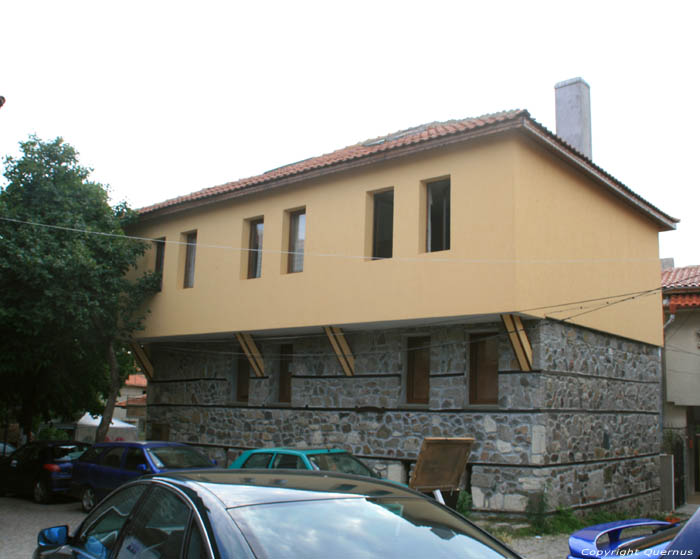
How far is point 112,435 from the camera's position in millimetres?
31109

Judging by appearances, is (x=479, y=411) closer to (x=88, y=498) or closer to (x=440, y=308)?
(x=440, y=308)

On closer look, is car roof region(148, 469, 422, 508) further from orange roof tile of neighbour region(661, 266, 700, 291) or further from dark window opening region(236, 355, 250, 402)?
orange roof tile of neighbour region(661, 266, 700, 291)

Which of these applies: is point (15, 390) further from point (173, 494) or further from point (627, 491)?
point (173, 494)

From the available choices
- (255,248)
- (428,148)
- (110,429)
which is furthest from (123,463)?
(110,429)

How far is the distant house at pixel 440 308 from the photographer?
1271 centimetres

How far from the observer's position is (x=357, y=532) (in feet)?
10.9

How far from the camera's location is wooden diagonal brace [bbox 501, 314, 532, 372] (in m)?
12.5

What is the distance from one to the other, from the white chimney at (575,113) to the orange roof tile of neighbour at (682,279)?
15.1 ft

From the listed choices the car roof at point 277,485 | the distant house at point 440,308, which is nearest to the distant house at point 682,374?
the distant house at point 440,308

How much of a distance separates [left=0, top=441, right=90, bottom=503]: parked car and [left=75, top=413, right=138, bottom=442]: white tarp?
39.6 ft

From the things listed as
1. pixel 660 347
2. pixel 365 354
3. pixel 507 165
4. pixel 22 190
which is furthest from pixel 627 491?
pixel 22 190

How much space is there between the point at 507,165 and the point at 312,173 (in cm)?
454

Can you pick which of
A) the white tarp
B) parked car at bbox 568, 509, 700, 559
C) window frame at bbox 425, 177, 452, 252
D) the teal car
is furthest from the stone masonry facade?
the white tarp

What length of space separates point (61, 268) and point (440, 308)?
8.97 metres
